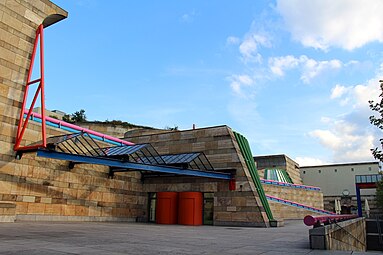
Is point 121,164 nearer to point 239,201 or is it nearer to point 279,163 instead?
point 239,201

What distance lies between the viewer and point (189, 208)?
78.0ft

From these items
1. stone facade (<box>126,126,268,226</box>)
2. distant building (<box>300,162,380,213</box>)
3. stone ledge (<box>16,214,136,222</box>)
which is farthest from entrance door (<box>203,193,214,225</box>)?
distant building (<box>300,162,380,213</box>)

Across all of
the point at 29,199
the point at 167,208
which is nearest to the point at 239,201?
the point at 167,208

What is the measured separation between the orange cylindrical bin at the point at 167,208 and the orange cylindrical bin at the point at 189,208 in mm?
543

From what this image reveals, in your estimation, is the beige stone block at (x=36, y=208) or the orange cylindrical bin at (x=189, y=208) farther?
the orange cylindrical bin at (x=189, y=208)

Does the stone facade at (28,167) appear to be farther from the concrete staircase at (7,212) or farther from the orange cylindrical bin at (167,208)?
the orange cylindrical bin at (167,208)

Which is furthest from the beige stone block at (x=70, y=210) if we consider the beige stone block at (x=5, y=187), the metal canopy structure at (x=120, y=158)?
the beige stone block at (x=5, y=187)

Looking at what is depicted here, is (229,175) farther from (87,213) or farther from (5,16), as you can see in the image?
(5,16)

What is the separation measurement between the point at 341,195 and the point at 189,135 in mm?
46716

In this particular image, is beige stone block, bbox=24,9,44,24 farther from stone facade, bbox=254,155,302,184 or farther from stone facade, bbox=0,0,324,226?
stone facade, bbox=254,155,302,184

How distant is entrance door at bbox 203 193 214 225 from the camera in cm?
2466

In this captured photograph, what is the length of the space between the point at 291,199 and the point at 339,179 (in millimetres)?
28441

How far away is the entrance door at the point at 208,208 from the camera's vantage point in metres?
24.7

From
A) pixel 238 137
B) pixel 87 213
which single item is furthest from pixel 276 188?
→ pixel 87 213
